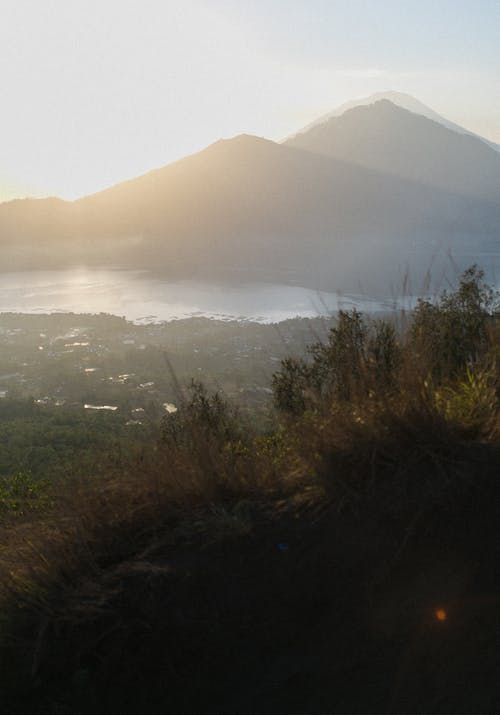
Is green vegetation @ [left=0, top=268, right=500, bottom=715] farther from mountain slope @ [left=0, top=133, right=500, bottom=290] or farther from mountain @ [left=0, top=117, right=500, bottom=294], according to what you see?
mountain @ [left=0, top=117, right=500, bottom=294]

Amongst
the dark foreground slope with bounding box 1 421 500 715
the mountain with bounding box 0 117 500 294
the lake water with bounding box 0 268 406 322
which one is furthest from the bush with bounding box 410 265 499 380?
the mountain with bounding box 0 117 500 294

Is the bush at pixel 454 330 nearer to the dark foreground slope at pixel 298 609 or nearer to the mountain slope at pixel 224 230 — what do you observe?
the dark foreground slope at pixel 298 609

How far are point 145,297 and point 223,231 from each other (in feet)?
208

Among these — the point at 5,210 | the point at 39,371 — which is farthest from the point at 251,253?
the point at 39,371

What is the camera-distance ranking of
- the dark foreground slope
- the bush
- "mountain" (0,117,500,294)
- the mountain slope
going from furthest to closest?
the mountain slope, "mountain" (0,117,500,294), the bush, the dark foreground slope

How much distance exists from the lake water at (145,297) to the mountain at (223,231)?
9069 mm

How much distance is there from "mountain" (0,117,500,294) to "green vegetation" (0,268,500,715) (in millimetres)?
119020

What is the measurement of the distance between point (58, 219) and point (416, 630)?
158 meters

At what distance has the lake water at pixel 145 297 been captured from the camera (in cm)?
9744

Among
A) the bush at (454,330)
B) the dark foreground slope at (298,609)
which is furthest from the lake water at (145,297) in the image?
the dark foreground slope at (298,609)

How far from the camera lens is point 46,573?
102 inches

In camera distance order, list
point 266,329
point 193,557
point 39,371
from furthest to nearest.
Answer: point 266,329 → point 39,371 → point 193,557

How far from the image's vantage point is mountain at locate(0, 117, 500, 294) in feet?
470

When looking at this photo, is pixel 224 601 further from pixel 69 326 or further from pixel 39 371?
pixel 69 326
